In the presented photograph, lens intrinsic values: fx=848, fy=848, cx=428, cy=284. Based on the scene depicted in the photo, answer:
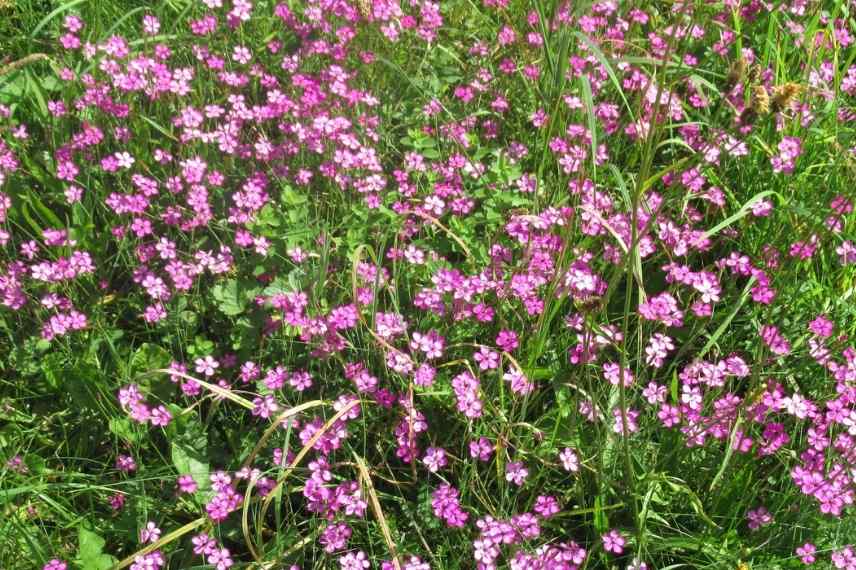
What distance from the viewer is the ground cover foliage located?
2.55 m

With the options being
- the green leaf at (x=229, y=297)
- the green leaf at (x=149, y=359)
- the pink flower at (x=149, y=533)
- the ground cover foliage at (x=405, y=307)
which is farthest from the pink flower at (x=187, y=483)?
the green leaf at (x=229, y=297)

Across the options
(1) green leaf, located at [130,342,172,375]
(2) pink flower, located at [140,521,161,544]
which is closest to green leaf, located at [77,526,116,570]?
(2) pink flower, located at [140,521,161,544]

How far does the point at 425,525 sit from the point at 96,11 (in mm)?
2583

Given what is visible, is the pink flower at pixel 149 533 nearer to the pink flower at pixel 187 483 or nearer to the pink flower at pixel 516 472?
the pink flower at pixel 187 483

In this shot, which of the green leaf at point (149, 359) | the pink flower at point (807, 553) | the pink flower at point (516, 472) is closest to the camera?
the pink flower at point (807, 553)

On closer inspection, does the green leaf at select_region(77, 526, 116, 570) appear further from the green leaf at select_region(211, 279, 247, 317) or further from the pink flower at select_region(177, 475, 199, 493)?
the green leaf at select_region(211, 279, 247, 317)

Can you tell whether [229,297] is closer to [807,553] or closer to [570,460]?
[570,460]

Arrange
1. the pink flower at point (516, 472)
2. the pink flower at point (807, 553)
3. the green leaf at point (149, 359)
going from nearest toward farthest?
the pink flower at point (807, 553), the pink flower at point (516, 472), the green leaf at point (149, 359)

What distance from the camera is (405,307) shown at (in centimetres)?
302

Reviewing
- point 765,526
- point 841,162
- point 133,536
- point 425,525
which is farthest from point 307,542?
point 841,162

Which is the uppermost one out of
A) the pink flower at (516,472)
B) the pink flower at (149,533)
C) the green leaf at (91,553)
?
the pink flower at (516,472)

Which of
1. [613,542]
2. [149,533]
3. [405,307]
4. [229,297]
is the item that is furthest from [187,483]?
[613,542]

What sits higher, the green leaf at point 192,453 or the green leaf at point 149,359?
the green leaf at point 149,359

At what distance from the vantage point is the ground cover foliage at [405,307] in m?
2.55
